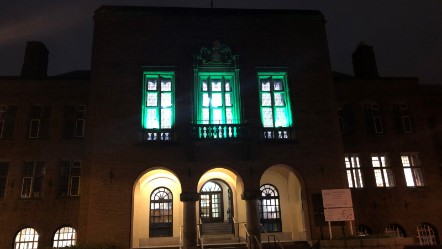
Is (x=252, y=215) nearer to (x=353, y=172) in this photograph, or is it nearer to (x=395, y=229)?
(x=353, y=172)

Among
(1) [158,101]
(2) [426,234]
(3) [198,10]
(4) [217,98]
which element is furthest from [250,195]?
(2) [426,234]

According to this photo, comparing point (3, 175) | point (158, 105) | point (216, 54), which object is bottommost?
point (3, 175)

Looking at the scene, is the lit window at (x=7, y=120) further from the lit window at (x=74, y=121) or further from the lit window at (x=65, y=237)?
the lit window at (x=65, y=237)

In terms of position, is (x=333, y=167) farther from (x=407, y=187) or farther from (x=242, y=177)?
(x=407, y=187)

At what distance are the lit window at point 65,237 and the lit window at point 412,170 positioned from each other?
59.4 ft

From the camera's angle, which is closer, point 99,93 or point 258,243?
point 258,243

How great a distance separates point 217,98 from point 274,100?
9.14 ft

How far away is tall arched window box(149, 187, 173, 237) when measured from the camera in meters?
18.7

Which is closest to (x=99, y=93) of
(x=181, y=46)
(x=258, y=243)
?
(x=181, y=46)

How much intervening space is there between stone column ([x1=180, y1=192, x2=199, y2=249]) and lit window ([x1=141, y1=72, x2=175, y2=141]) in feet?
9.05

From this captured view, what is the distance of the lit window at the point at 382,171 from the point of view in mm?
21516

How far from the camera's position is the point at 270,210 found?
19812 millimetres

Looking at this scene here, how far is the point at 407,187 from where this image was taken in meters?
21.4

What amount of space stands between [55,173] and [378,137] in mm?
17849
